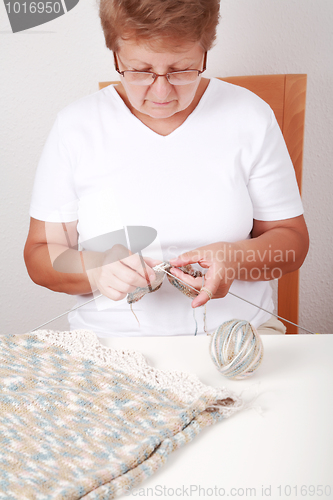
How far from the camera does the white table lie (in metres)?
0.49

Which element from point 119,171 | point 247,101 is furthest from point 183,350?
point 247,101

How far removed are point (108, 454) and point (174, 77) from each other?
636 millimetres

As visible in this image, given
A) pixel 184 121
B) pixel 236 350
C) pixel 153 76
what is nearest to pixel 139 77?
pixel 153 76

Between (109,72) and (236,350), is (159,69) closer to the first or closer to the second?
(236,350)

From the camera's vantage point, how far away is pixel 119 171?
3.16ft

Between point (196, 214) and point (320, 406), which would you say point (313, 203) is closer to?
point (196, 214)

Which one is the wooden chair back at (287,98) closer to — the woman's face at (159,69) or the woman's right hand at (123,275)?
the woman's face at (159,69)

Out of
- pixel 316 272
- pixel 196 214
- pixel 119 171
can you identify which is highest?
pixel 119 171

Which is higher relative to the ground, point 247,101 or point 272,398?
point 247,101

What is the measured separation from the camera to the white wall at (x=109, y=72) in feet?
4.40

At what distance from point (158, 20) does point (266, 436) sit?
65 cm

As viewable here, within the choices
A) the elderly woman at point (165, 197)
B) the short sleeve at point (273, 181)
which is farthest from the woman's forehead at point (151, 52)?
the short sleeve at point (273, 181)

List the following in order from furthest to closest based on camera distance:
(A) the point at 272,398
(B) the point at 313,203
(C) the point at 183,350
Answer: (B) the point at 313,203 → (C) the point at 183,350 → (A) the point at 272,398

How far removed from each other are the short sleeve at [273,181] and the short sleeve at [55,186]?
0.40 m
